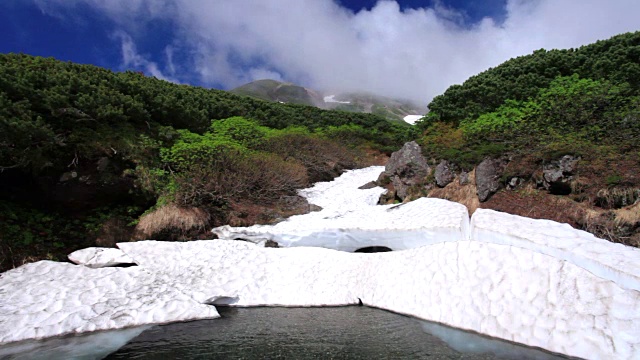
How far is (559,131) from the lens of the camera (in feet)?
38.9

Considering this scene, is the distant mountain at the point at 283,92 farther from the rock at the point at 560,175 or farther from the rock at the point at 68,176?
the rock at the point at 560,175

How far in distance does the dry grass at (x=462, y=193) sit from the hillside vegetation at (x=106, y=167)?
658cm

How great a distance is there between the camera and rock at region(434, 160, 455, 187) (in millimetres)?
12945

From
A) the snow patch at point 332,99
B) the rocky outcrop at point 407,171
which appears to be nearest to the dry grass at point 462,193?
the rocky outcrop at point 407,171

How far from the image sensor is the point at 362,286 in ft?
27.7

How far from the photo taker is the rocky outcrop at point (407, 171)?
46.7ft

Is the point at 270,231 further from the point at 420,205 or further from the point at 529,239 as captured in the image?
the point at 529,239

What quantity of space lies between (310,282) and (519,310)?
4728 millimetres

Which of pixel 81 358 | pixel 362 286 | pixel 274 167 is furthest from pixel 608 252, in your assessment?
pixel 274 167

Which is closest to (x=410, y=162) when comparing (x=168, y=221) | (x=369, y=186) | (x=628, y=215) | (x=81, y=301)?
(x=369, y=186)

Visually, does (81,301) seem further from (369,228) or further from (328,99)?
(328,99)

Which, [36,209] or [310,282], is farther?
[36,209]

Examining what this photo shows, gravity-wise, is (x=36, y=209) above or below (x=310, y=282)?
above

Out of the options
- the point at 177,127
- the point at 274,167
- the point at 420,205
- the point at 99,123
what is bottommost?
the point at 420,205
